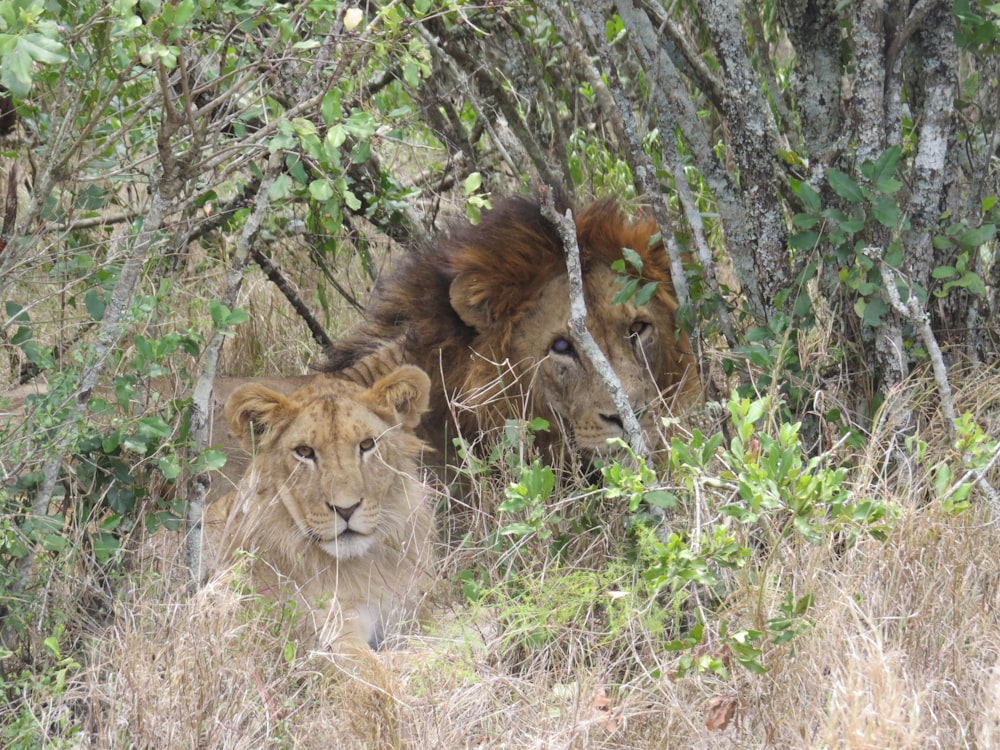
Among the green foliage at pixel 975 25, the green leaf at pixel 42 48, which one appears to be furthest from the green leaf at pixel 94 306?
the green foliage at pixel 975 25

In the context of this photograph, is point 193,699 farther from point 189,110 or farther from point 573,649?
point 189,110

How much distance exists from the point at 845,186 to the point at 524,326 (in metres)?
1.33

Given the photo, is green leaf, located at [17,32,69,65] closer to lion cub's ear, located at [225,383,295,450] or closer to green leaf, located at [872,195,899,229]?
lion cub's ear, located at [225,383,295,450]

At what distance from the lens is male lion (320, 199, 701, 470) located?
4.47m

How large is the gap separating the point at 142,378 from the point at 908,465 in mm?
2083

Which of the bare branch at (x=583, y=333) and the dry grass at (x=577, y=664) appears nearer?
the dry grass at (x=577, y=664)

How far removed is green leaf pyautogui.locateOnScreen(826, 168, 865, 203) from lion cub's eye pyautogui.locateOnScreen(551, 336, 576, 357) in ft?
3.66

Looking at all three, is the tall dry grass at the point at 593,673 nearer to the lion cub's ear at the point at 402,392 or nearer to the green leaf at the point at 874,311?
the green leaf at the point at 874,311

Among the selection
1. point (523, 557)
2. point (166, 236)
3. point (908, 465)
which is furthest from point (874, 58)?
point (166, 236)

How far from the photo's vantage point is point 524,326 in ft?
15.2

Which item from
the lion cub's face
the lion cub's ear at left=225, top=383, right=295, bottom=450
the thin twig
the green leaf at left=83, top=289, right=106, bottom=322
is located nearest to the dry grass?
the lion cub's face

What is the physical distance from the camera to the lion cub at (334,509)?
3844 mm

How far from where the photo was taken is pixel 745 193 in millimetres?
4082

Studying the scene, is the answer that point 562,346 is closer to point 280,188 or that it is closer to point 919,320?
point 919,320
